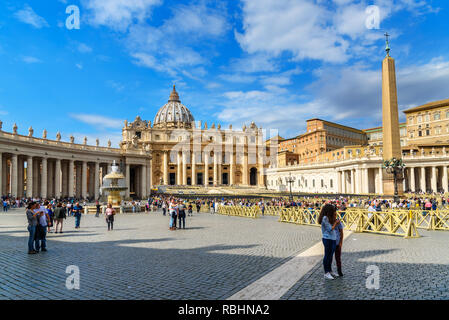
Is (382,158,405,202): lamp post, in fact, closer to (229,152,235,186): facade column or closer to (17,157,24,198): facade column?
(17,157,24,198): facade column

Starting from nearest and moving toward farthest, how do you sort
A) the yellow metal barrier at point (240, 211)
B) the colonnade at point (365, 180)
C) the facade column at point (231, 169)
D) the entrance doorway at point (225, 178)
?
the yellow metal barrier at point (240, 211) < the colonnade at point (365, 180) < the facade column at point (231, 169) < the entrance doorway at point (225, 178)

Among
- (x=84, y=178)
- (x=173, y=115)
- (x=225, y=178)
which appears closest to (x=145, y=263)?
(x=84, y=178)

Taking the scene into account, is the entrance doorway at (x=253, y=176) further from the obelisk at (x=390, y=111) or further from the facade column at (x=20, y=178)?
the obelisk at (x=390, y=111)

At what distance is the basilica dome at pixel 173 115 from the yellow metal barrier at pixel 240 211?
95771mm

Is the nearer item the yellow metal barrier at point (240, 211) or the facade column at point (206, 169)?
the yellow metal barrier at point (240, 211)

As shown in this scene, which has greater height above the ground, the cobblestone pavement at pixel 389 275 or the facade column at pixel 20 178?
the facade column at pixel 20 178

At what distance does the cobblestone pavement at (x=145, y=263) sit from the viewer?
5.84m

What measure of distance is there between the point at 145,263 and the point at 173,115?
12168 cm

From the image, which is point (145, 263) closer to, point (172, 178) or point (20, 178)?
point (20, 178)

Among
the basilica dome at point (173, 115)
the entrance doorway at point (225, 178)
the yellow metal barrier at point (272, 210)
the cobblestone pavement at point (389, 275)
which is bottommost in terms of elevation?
the yellow metal barrier at point (272, 210)

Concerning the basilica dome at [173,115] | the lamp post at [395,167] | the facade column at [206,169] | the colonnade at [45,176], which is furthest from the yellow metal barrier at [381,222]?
the basilica dome at [173,115]

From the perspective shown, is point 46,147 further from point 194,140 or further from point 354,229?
point 194,140

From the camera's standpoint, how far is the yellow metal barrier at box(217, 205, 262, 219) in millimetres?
22750

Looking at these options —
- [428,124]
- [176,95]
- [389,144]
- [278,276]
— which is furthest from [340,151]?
[176,95]
